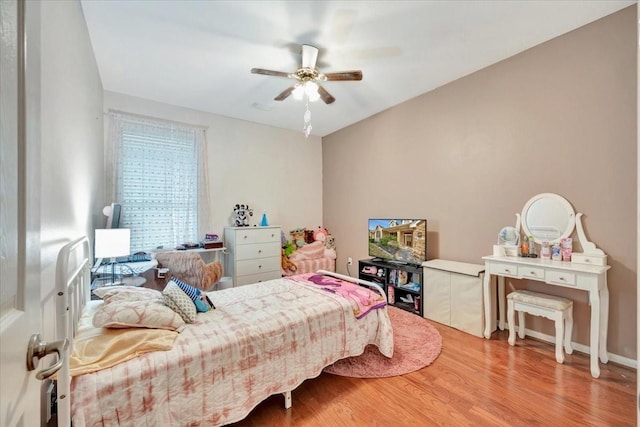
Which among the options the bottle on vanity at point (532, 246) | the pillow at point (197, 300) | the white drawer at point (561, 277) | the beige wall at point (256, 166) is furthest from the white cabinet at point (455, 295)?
the beige wall at point (256, 166)

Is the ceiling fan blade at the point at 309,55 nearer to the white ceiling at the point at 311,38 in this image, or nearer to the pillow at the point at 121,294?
the white ceiling at the point at 311,38

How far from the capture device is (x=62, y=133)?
158 centimetres

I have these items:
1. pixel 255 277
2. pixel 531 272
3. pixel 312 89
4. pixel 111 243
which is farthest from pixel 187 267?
pixel 531 272

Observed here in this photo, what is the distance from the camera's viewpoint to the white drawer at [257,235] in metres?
4.12

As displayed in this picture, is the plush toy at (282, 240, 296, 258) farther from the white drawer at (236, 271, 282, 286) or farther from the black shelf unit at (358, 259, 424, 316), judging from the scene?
the black shelf unit at (358, 259, 424, 316)

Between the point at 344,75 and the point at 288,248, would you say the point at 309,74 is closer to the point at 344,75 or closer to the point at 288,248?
the point at 344,75

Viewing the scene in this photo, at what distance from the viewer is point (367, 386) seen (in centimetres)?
206

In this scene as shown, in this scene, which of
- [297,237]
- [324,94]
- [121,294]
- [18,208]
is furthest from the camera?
[297,237]

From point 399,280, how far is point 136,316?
3006 mm

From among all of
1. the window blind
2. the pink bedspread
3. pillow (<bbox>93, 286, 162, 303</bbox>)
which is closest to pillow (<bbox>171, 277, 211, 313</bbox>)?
the pink bedspread

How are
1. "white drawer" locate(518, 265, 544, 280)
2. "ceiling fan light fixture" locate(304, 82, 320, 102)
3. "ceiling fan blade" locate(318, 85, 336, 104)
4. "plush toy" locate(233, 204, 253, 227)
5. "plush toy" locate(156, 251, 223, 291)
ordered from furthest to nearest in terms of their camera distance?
1. "plush toy" locate(233, 204, 253, 227)
2. "plush toy" locate(156, 251, 223, 291)
3. "ceiling fan blade" locate(318, 85, 336, 104)
4. "ceiling fan light fixture" locate(304, 82, 320, 102)
5. "white drawer" locate(518, 265, 544, 280)

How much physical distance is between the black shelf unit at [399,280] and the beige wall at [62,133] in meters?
3.23

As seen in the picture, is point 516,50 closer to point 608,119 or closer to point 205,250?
point 608,119

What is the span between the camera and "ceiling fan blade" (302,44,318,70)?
250cm
